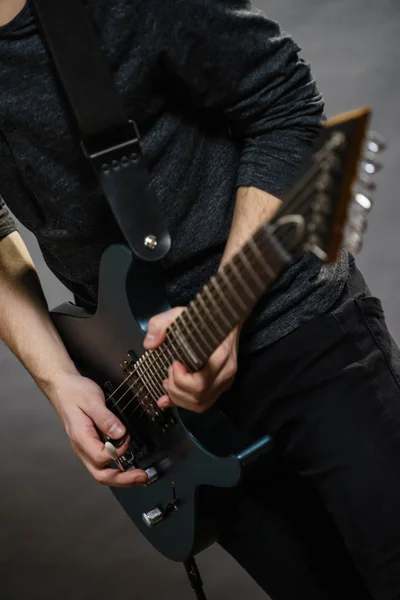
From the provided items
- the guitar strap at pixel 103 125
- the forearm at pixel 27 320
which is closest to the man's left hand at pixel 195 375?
the guitar strap at pixel 103 125

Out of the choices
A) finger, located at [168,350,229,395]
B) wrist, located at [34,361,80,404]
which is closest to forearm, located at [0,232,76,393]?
wrist, located at [34,361,80,404]

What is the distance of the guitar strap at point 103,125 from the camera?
105 cm

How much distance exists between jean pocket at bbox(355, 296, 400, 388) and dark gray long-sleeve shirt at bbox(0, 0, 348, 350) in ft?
0.15

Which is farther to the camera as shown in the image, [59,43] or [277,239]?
[59,43]

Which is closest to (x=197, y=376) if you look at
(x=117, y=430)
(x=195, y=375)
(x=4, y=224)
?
(x=195, y=375)

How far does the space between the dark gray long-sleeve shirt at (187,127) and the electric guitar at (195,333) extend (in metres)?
0.09

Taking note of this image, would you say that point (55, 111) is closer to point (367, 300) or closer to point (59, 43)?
point (59, 43)

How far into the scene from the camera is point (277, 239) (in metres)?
0.78

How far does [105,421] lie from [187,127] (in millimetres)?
420

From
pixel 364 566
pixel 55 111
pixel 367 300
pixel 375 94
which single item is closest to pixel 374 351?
pixel 367 300

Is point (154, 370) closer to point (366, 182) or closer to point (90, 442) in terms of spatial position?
point (90, 442)

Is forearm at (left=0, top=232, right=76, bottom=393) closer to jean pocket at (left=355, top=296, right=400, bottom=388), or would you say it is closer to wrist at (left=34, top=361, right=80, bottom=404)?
wrist at (left=34, top=361, right=80, bottom=404)

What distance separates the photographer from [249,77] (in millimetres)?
1043

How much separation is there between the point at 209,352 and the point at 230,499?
0.32 metres
